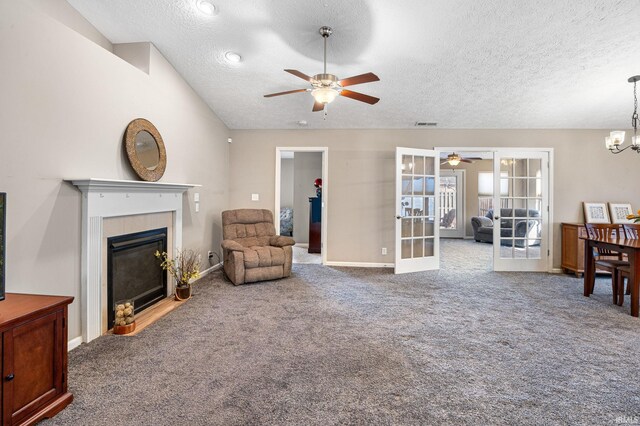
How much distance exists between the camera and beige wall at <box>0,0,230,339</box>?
192 centimetres

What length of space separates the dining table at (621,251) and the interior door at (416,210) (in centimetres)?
191

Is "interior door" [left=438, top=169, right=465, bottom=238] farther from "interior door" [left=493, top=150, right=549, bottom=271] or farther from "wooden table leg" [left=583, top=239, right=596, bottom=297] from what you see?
"wooden table leg" [left=583, top=239, right=596, bottom=297]

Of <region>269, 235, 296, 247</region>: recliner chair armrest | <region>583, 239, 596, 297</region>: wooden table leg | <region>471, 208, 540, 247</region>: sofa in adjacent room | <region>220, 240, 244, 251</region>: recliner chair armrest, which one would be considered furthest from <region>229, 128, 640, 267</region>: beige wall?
<region>583, 239, 596, 297</region>: wooden table leg

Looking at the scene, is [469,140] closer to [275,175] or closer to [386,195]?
[386,195]

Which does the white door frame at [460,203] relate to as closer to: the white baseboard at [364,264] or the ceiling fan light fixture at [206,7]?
the white baseboard at [364,264]

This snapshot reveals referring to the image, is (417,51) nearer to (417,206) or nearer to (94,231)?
(417,206)

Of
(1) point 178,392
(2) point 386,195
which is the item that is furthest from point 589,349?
(2) point 386,195

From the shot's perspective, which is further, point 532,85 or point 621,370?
point 532,85

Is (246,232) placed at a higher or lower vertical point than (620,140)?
lower

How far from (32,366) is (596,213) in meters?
6.73

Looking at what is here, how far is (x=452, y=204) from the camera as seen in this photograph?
9773 millimetres

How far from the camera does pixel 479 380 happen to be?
6.37 feet

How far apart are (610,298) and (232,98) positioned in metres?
5.37

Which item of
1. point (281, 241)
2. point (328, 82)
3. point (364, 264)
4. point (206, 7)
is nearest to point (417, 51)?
point (328, 82)
